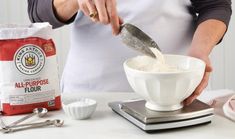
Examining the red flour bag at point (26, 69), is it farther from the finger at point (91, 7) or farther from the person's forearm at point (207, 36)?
the person's forearm at point (207, 36)

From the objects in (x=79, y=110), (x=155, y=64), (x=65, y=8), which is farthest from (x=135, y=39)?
(x=65, y=8)

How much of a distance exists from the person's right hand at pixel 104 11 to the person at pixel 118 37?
254 mm

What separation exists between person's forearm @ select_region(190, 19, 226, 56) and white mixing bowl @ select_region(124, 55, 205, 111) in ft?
0.65

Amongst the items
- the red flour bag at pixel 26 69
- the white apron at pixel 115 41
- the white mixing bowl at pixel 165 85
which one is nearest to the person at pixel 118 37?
the white apron at pixel 115 41

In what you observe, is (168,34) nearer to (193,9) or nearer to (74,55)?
(193,9)

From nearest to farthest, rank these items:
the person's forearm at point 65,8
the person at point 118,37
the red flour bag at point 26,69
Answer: the red flour bag at point 26,69 < the person's forearm at point 65,8 < the person at point 118,37

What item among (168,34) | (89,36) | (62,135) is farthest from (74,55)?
(62,135)

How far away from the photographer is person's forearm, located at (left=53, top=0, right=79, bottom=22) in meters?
1.04

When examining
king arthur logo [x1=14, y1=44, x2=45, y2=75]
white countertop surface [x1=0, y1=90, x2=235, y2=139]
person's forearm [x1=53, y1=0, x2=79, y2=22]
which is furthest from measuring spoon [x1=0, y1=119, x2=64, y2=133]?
person's forearm [x1=53, y1=0, x2=79, y2=22]

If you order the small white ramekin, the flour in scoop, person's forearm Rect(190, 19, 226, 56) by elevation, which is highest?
person's forearm Rect(190, 19, 226, 56)

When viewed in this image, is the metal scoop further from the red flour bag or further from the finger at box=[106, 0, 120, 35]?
the red flour bag

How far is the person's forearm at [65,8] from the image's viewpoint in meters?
1.04

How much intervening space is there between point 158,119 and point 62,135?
178 mm

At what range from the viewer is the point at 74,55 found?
124 cm
